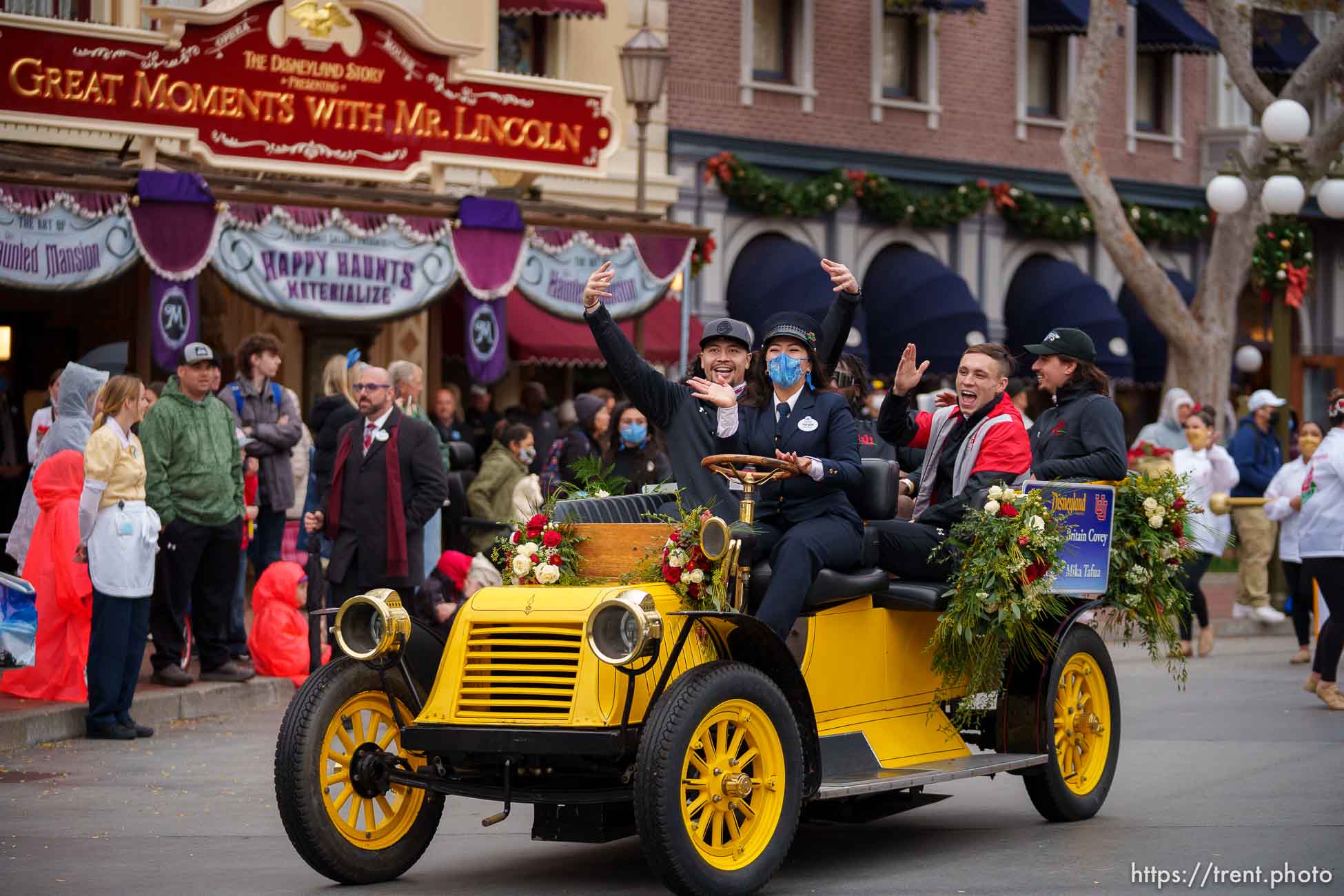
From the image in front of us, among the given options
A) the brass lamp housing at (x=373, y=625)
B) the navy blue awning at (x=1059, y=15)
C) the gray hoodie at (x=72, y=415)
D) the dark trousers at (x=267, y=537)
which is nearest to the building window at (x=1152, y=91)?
the navy blue awning at (x=1059, y=15)

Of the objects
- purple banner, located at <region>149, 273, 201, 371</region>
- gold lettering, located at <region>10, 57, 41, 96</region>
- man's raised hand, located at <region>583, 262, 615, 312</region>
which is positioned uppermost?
gold lettering, located at <region>10, 57, 41, 96</region>

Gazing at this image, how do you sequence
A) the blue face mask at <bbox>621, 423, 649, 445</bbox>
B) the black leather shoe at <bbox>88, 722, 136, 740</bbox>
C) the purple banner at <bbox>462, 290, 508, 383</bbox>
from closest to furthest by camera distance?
the black leather shoe at <bbox>88, 722, 136, 740</bbox> < the blue face mask at <bbox>621, 423, 649, 445</bbox> < the purple banner at <bbox>462, 290, 508, 383</bbox>

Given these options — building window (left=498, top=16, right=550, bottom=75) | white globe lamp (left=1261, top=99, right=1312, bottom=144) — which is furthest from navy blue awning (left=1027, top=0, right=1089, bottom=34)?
white globe lamp (left=1261, top=99, right=1312, bottom=144)

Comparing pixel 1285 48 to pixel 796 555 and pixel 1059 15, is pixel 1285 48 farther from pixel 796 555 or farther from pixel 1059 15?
pixel 796 555

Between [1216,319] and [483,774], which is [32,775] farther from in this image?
[1216,319]

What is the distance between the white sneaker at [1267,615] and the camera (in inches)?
744

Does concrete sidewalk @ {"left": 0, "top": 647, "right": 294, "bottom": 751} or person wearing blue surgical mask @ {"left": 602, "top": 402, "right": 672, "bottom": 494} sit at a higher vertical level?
person wearing blue surgical mask @ {"left": 602, "top": 402, "right": 672, "bottom": 494}

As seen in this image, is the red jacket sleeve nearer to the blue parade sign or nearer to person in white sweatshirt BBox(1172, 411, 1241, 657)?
the blue parade sign

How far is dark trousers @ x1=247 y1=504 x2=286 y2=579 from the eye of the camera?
570 inches

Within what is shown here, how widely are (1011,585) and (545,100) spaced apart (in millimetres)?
11908

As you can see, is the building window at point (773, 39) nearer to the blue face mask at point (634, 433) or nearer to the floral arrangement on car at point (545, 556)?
the blue face mask at point (634, 433)

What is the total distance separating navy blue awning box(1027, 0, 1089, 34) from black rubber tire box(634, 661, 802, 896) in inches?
920

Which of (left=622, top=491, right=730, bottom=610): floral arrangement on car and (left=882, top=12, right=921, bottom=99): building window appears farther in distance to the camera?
(left=882, top=12, right=921, bottom=99): building window

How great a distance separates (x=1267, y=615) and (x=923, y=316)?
31.6 feet
